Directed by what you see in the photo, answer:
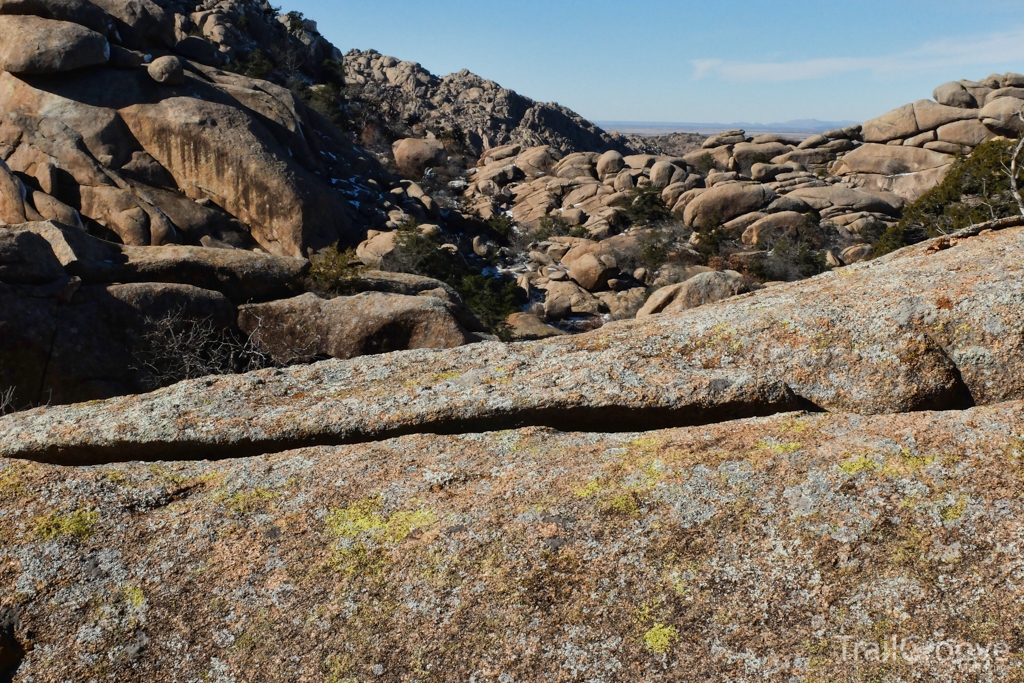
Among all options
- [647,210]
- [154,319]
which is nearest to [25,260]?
[154,319]

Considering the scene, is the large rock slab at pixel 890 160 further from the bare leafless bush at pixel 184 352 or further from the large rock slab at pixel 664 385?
the large rock slab at pixel 664 385

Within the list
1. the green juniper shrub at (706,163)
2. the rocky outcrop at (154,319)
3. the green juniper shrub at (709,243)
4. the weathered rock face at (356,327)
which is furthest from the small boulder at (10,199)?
the green juniper shrub at (706,163)

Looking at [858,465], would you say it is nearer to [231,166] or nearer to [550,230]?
[231,166]

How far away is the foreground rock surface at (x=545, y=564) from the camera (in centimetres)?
322

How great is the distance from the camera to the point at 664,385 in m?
5.09

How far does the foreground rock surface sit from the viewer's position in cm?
322

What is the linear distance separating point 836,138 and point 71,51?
52550 millimetres

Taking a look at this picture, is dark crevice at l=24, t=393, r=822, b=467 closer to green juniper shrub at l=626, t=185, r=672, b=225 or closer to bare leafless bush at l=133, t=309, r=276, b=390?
bare leafless bush at l=133, t=309, r=276, b=390

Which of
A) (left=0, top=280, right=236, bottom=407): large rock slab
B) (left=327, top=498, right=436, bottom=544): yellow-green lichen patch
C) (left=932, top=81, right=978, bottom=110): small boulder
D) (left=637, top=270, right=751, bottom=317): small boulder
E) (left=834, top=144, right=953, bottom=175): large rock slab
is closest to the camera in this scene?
(left=327, top=498, right=436, bottom=544): yellow-green lichen patch

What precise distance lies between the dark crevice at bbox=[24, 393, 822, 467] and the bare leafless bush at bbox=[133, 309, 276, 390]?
317 inches

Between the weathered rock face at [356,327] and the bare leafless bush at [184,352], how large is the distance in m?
0.45

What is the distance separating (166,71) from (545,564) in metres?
29.4

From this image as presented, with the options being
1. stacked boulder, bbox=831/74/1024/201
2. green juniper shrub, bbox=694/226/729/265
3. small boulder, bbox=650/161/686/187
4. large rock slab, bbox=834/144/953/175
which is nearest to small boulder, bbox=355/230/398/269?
green juniper shrub, bbox=694/226/729/265

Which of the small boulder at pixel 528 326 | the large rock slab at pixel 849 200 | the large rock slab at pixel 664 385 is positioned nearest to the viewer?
the large rock slab at pixel 664 385
